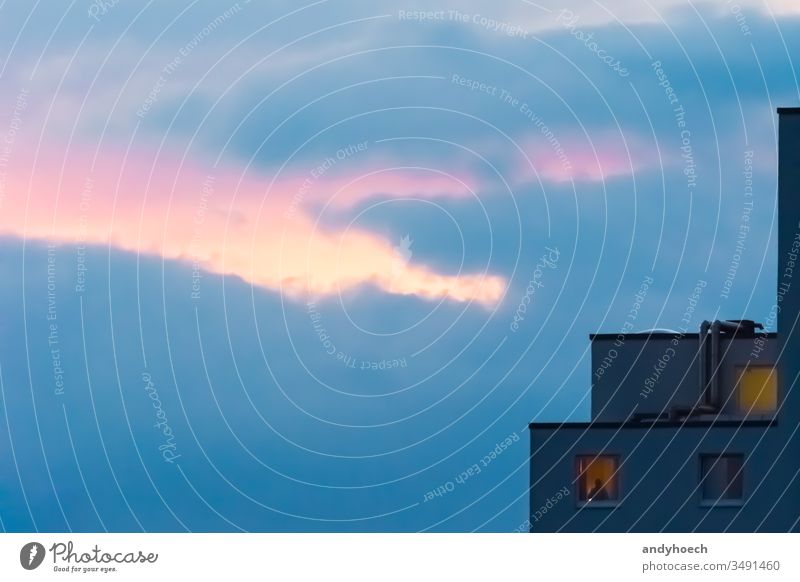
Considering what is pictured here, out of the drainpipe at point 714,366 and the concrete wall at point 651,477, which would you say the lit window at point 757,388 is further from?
the concrete wall at point 651,477

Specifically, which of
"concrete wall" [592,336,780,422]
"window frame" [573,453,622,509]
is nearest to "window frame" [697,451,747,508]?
"concrete wall" [592,336,780,422]

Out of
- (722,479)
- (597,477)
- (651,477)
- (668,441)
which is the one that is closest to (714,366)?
(668,441)

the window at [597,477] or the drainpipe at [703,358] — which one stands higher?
the drainpipe at [703,358]

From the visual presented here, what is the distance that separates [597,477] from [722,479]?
17.6 ft

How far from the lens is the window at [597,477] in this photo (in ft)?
224

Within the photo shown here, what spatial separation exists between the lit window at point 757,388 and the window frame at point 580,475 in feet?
16.1

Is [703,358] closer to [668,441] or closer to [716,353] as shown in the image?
[716,353]

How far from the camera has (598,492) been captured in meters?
68.2

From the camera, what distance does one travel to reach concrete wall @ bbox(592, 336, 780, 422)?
227ft

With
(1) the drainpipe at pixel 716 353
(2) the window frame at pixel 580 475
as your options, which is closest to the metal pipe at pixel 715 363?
(1) the drainpipe at pixel 716 353

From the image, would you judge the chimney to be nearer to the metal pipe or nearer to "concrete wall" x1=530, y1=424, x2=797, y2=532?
"concrete wall" x1=530, y1=424, x2=797, y2=532

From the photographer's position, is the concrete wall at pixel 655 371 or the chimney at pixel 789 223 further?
the concrete wall at pixel 655 371

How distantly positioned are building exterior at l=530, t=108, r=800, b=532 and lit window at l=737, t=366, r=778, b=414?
1.4 inches
